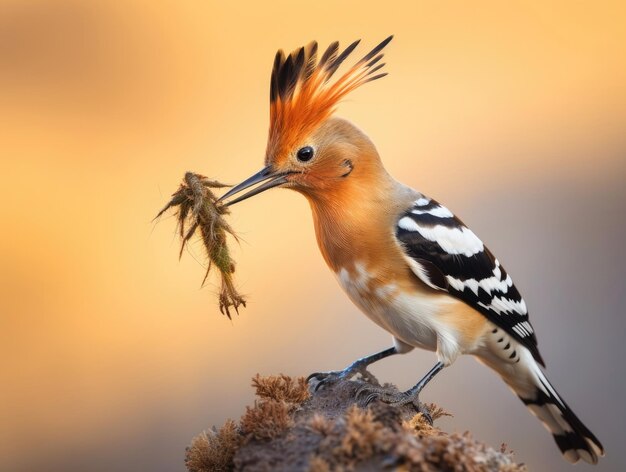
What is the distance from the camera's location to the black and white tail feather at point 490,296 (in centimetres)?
351

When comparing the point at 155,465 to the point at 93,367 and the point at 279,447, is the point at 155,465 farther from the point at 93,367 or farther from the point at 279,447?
the point at 279,447

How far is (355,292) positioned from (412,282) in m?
0.26

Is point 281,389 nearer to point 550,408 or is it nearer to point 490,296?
point 490,296

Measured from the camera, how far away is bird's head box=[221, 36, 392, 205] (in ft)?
11.4

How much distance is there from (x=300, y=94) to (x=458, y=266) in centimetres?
107

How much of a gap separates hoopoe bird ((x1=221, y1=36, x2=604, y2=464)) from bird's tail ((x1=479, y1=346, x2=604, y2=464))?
0.41m

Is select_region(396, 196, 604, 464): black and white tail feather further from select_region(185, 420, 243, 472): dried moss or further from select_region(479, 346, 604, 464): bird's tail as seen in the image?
select_region(185, 420, 243, 472): dried moss

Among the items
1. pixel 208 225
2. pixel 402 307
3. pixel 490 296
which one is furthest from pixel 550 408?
pixel 208 225

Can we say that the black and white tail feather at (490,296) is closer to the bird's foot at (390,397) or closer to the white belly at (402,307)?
the white belly at (402,307)

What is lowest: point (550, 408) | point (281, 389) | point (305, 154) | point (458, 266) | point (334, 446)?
point (550, 408)

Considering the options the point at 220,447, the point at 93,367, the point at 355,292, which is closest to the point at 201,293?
the point at 93,367

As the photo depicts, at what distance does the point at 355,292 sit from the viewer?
11.4ft

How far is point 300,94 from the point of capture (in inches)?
136

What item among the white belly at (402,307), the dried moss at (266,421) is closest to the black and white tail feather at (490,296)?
the white belly at (402,307)
